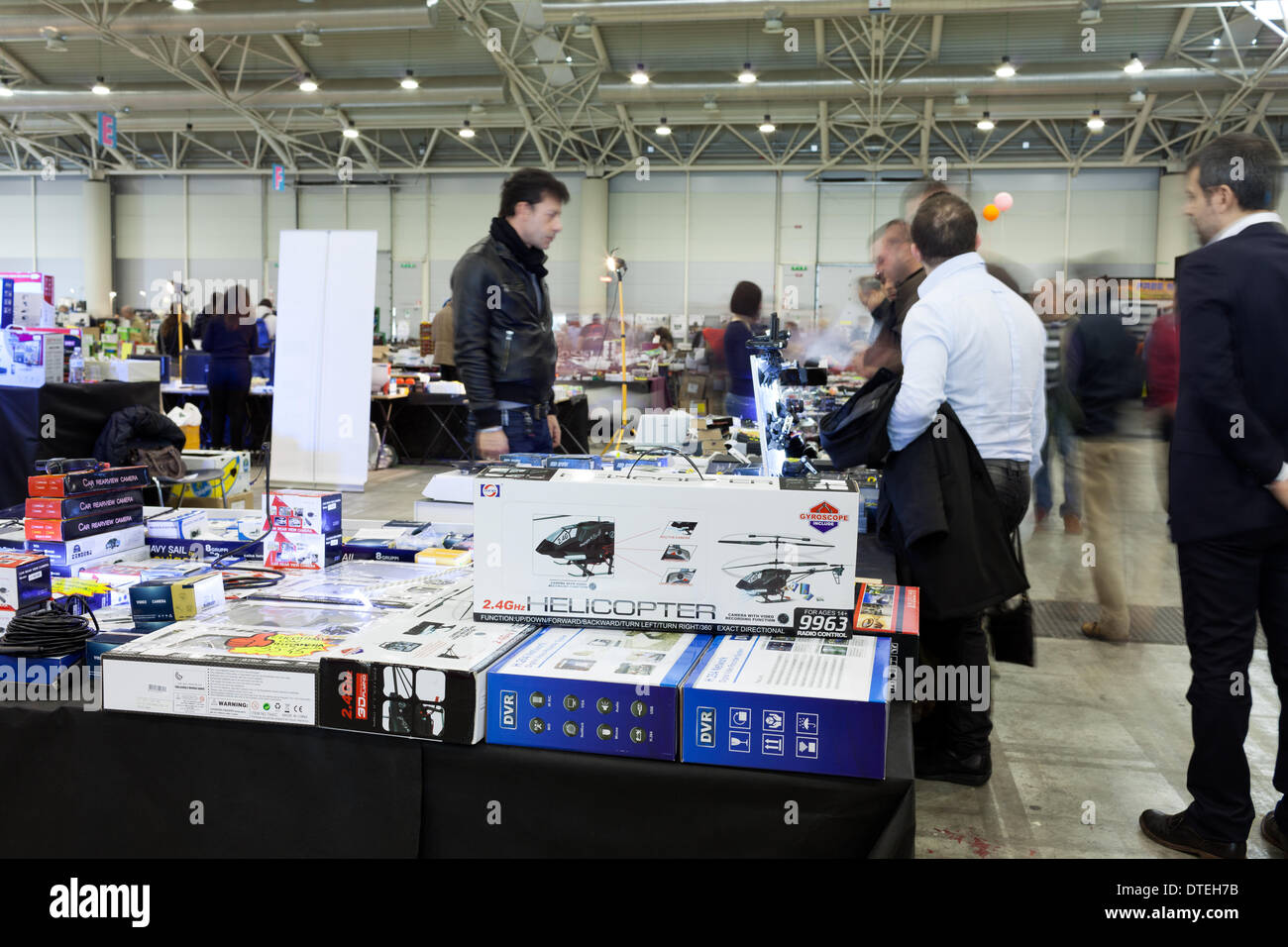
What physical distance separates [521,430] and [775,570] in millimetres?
1554

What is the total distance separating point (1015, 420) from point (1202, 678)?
697 mm

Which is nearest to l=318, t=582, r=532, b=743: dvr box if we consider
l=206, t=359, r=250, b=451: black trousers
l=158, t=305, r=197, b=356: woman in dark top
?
l=206, t=359, r=250, b=451: black trousers

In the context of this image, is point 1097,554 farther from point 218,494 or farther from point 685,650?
point 218,494

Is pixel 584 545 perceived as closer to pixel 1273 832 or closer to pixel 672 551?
pixel 672 551

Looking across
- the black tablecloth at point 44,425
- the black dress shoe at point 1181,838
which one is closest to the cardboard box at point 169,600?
the black dress shoe at point 1181,838

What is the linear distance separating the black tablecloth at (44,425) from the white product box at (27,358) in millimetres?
53

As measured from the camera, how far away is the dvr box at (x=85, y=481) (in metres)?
2.17

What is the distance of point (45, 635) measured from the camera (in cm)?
160

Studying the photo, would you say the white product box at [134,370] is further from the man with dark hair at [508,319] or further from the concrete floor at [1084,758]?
the concrete floor at [1084,758]

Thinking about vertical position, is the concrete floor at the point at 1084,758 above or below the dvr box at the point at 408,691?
below

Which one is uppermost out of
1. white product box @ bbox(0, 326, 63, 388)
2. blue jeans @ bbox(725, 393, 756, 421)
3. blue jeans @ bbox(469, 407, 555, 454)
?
white product box @ bbox(0, 326, 63, 388)

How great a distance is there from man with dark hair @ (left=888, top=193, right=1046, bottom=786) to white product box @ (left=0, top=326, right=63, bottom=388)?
12.8ft

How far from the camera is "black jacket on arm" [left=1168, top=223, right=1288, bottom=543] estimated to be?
6.33 ft

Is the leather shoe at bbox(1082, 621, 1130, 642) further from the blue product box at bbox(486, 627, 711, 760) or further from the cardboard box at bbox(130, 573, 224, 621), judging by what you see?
the cardboard box at bbox(130, 573, 224, 621)
